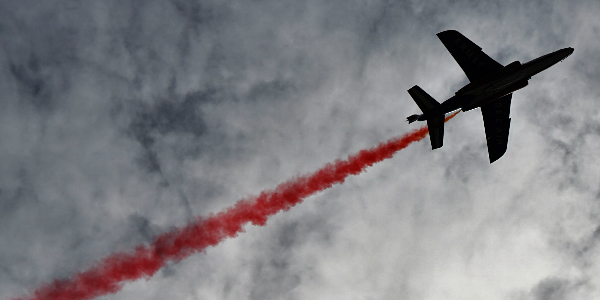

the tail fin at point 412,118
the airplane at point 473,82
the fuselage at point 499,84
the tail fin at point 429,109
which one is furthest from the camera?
the tail fin at point 412,118

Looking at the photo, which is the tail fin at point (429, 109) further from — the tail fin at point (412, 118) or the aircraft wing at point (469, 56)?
the aircraft wing at point (469, 56)

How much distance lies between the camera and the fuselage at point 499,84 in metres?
66.3

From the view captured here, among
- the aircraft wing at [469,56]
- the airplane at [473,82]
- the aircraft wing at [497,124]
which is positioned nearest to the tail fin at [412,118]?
the airplane at [473,82]

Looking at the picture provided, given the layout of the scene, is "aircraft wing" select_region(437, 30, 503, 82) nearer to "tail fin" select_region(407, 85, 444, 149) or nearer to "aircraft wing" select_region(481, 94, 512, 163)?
"aircraft wing" select_region(481, 94, 512, 163)

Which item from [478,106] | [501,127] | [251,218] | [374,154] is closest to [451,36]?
[478,106]

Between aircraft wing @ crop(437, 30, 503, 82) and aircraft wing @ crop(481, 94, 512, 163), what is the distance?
7.07 m

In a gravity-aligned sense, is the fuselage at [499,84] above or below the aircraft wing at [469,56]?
below

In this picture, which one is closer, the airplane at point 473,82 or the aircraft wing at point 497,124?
the airplane at point 473,82

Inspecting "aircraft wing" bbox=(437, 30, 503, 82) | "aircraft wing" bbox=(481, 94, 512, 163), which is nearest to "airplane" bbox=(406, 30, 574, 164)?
"aircraft wing" bbox=(437, 30, 503, 82)

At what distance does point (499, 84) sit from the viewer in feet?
223

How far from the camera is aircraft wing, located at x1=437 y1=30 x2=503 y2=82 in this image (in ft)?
226

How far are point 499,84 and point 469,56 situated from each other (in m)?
6.71

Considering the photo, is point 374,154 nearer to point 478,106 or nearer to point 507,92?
point 478,106

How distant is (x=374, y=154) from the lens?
76.1 meters
